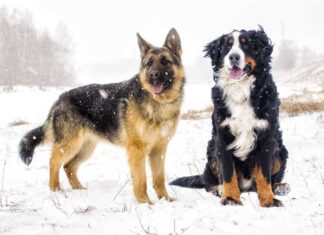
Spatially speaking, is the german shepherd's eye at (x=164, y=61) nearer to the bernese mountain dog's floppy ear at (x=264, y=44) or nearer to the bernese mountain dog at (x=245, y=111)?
the bernese mountain dog at (x=245, y=111)

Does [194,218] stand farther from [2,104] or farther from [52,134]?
[2,104]

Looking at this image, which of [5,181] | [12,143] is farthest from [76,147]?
[12,143]

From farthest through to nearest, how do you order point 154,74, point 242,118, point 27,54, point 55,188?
point 27,54 < point 55,188 < point 154,74 < point 242,118

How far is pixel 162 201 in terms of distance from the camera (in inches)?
198

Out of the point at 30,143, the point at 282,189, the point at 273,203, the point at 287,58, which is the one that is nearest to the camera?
the point at 273,203

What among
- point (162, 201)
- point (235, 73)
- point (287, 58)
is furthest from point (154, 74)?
point (287, 58)

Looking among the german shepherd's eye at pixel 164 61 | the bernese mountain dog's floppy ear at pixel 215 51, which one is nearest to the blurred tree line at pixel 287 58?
the german shepherd's eye at pixel 164 61

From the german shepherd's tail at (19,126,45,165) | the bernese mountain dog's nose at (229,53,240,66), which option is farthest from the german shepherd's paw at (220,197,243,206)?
the german shepherd's tail at (19,126,45,165)

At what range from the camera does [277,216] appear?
3668 millimetres

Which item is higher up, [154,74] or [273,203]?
[154,74]

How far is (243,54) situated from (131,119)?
1854 millimetres

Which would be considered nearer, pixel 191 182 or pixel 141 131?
pixel 141 131

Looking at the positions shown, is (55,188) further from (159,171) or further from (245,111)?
(245,111)

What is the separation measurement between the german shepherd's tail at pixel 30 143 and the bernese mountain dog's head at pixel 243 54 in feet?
11.1
